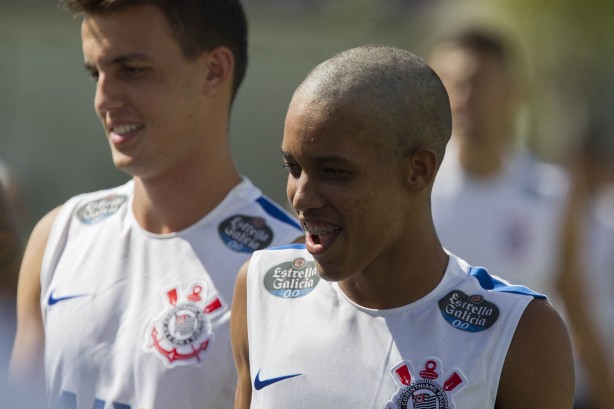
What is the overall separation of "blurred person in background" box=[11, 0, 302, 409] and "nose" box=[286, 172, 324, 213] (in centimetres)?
80

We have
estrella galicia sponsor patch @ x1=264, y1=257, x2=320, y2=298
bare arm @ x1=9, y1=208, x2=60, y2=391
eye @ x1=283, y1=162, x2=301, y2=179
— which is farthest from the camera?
bare arm @ x1=9, y1=208, x2=60, y2=391

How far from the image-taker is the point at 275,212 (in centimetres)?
456

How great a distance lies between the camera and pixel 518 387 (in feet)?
11.6

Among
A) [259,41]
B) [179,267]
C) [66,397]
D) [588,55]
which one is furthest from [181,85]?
[588,55]

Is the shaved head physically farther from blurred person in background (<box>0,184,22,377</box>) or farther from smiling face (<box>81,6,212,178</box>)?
blurred person in background (<box>0,184,22,377</box>)

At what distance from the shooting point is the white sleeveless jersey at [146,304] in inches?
165

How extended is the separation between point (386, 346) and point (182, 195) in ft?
4.01

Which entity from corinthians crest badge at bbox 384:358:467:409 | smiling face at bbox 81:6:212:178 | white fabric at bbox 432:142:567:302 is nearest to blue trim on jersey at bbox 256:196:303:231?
smiling face at bbox 81:6:212:178

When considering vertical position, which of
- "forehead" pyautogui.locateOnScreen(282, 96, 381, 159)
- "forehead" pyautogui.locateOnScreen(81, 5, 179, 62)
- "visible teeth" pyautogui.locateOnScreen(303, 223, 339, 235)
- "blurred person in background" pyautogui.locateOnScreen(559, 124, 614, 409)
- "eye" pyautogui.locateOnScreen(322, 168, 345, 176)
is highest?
"forehead" pyautogui.locateOnScreen(81, 5, 179, 62)

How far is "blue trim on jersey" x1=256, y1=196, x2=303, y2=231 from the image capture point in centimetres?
452

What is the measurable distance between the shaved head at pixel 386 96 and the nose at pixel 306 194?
20 cm

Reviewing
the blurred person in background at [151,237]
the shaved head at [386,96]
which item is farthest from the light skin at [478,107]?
the shaved head at [386,96]

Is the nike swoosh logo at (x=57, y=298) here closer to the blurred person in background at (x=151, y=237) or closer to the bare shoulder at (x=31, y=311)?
the blurred person in background at (x=151, y=237)

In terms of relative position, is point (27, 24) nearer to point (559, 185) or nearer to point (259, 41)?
point (259, 41)
